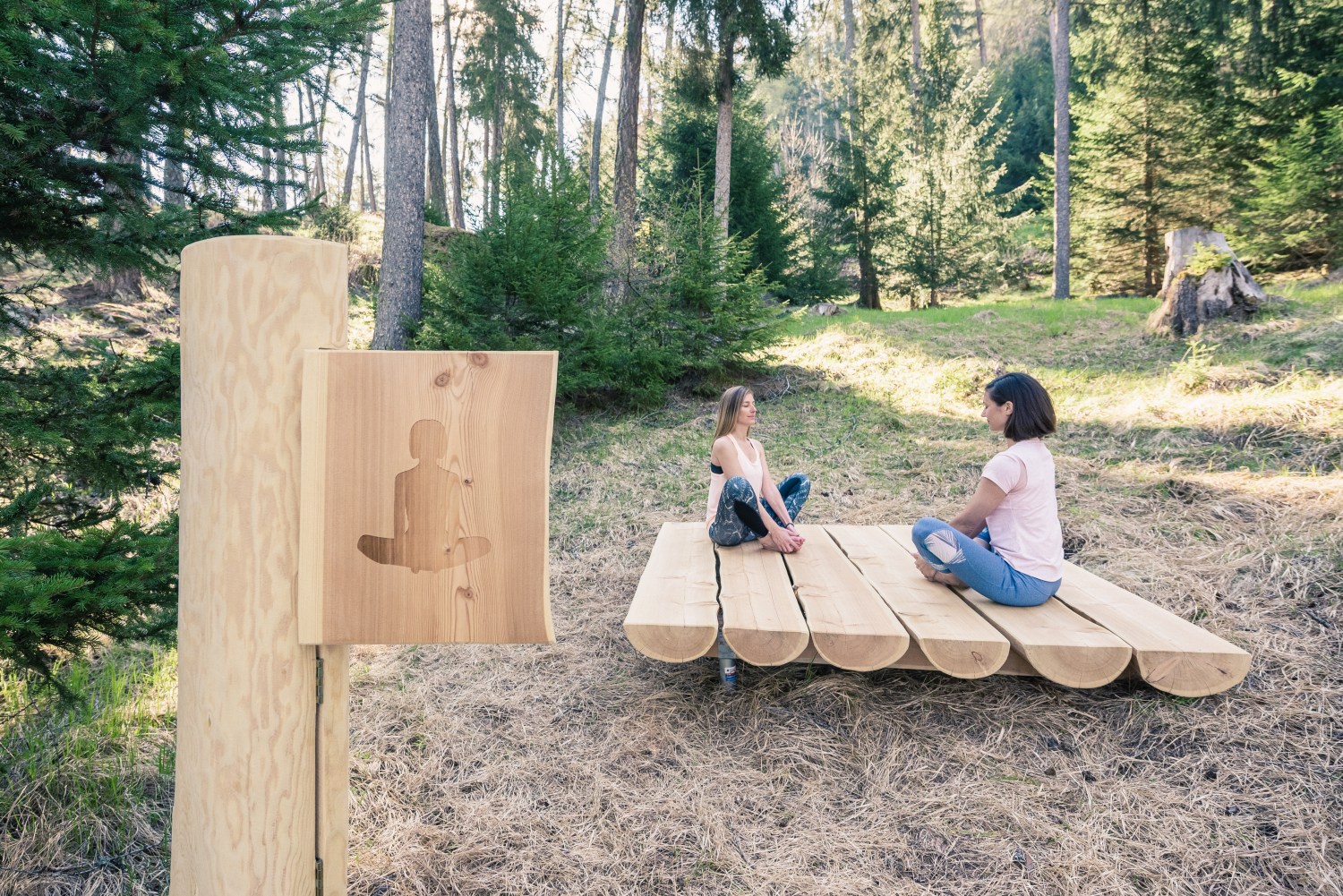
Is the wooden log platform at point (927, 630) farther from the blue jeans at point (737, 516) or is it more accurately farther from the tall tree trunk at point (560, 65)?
the tall tree trunk at point (560, 65)

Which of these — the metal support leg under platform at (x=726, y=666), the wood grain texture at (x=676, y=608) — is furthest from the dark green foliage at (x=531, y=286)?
the metal support leg under platform at (x=726, y=666)

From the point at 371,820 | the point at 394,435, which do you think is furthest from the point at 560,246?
the point at 394,435

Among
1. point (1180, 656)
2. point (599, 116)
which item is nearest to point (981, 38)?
point (599, 116)

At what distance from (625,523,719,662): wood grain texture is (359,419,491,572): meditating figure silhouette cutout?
169cm

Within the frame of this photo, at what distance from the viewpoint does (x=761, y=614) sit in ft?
9.82

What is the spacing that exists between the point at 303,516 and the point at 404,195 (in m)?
8.27

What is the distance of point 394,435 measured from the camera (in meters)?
1.27

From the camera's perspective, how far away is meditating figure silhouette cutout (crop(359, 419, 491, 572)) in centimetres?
126

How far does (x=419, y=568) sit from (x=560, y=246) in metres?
6.86

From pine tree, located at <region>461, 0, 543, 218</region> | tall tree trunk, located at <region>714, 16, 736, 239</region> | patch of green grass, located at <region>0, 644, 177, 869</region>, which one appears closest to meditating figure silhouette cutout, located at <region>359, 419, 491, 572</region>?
patch of green grass, located at <region>0, 644, 177, 869</region>

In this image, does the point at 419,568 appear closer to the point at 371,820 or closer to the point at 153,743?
the point at 371,820

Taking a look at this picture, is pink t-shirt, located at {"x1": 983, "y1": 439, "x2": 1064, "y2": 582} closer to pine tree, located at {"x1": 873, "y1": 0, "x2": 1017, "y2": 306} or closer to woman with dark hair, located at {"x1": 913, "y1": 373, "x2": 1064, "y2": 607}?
woman with dark hair, located at {"x1": 913, "y1": 373, "x2": 1064, "y2": 607}

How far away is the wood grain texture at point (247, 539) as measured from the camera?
4.28 ft

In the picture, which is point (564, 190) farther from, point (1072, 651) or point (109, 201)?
point (1072, 651)
